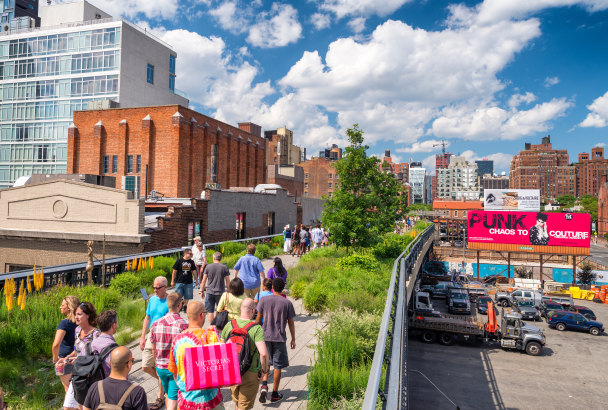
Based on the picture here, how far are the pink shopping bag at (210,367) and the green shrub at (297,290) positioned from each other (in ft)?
26.6

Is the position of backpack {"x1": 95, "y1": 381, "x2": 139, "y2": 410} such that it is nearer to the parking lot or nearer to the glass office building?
the parking lot

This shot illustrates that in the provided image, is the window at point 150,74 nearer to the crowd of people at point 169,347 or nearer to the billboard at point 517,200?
the crowd of people at point 169,347

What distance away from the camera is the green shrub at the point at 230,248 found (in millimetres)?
19184

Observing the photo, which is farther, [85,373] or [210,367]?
[85,373]

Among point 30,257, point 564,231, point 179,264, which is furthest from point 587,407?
point 564,231

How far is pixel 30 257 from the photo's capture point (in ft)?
61.8

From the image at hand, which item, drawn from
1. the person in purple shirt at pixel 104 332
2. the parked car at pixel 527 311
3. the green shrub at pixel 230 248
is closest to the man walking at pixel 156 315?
the person in purple shirt at pixel 104 332

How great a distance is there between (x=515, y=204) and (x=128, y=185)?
83.2m

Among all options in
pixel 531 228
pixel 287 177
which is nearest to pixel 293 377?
pixel 531 228

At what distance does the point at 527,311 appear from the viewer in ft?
118

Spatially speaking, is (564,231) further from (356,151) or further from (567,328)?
(356,151)

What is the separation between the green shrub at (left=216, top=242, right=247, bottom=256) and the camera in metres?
19.2

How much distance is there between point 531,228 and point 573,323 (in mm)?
18087

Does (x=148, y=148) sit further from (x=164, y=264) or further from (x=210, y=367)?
(x=210, y=367)
